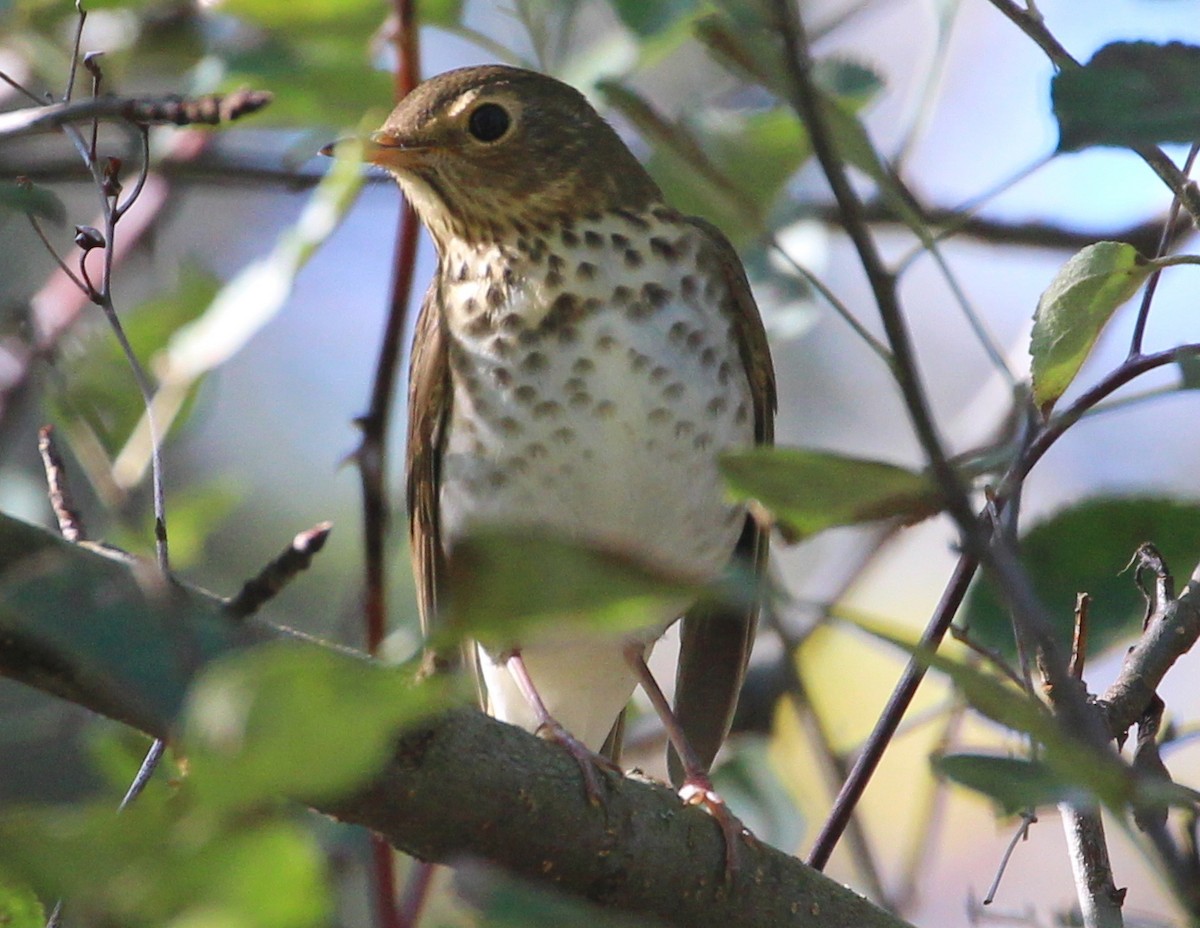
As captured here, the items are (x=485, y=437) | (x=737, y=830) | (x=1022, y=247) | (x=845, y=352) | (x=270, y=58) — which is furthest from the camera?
(x=845, y=352)

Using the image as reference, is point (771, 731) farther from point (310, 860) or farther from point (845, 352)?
point (845, 352)

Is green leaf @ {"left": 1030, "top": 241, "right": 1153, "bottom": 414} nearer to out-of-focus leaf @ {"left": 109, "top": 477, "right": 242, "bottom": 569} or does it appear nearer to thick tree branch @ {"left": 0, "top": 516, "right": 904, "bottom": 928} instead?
thick tree branch @ {"left": 0, "top": 516, "right": 904, "bottom": 928}

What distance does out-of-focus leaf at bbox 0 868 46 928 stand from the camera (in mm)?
1281

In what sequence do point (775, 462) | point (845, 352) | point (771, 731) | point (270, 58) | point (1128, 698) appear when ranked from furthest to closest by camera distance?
point (845, 352) < point (771, 731) < point (270, 58) < point (1128, 698) < point (775, 462)

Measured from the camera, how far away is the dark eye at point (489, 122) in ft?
10.4

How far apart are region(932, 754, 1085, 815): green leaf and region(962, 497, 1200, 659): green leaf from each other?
50 cm

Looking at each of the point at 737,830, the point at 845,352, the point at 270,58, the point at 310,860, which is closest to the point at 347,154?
the point at 270,58

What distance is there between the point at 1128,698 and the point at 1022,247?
2329mm

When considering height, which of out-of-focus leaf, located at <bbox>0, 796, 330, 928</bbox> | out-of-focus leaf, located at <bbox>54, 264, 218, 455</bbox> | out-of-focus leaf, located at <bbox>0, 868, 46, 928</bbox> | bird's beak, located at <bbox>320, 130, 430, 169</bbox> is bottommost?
out-of-focus leaf, located at <bbox>0, 796, 330, 928</bbox>

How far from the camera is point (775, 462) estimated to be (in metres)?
0.97

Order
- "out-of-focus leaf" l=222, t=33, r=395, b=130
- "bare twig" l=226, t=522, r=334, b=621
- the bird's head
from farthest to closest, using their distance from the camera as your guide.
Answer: the bird's head
"out-of-focus leaf" l=222, t=33, r=395, b=130
"bare twig" l=226, t=522, r=334, b=621

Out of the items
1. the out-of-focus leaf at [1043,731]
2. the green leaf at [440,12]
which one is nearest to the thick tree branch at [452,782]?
the out-of-focus leaf at [1043,731]

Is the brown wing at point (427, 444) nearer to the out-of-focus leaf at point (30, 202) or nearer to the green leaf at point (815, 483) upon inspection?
the out-of-focus leaf at point (30, 202)

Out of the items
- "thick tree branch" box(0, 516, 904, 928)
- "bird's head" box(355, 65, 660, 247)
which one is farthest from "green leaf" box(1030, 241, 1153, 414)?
"bird's head" box(355, 65, 660, 247)
